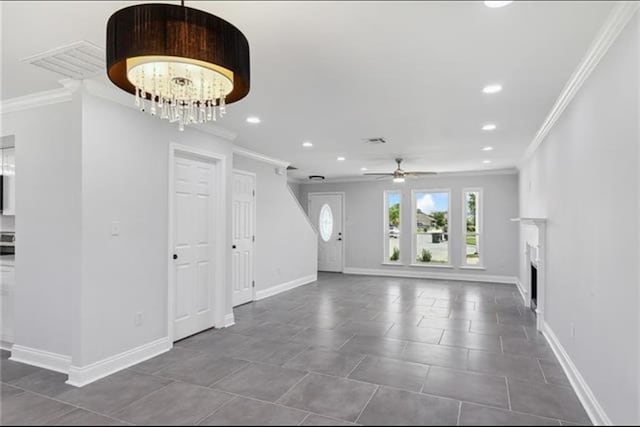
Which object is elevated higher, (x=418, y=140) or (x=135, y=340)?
(x=418, y=140)

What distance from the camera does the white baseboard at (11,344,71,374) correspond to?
129 inches

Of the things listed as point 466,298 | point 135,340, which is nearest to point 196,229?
point 135,340

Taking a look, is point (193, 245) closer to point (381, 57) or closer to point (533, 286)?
point (381, 57)

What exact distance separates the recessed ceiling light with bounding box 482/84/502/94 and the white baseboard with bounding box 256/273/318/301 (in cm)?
468

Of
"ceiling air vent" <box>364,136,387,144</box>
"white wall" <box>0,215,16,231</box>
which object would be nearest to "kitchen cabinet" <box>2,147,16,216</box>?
"white wall" <box>0,215,16,231</box>

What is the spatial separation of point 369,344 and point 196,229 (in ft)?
7.90

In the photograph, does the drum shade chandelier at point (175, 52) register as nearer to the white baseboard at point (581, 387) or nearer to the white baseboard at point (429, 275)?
the white baseboard at point (581, 387)

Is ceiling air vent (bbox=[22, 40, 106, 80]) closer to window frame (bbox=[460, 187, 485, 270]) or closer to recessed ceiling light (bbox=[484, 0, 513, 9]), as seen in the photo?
recessed ceiling light (bbox=[484, 0, 513, 9])

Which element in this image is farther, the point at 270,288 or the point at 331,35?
the point at 270,288

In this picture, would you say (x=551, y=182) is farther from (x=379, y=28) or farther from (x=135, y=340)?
(x=135, y=340)

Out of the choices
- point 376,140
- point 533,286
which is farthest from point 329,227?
point 533,286

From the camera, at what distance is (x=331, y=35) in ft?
7.72

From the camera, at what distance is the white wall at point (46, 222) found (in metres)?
3.22

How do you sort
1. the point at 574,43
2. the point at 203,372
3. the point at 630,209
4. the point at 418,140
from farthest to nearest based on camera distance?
the point at 418,140 → the point at 203,372 → the point at 574,43 → the point at 630,209
